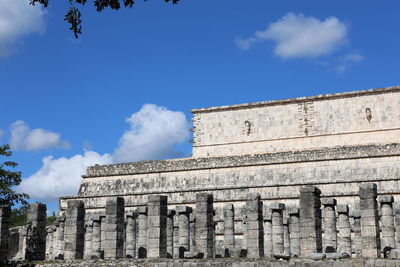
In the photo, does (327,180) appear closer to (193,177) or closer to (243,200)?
(243,200)

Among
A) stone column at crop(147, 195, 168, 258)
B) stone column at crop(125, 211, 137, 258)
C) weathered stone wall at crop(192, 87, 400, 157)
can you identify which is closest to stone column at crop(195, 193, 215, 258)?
stone column at crop(147, 195, 168, 258)

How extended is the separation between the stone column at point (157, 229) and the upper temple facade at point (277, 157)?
411 inches

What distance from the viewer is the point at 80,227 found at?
2080 centimetres

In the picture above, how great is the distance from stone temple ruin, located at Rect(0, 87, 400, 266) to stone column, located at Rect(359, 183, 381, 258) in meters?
0.03

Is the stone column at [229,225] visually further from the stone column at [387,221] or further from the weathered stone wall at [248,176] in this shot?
the weathered stone wall at [248,176]

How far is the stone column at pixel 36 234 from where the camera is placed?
2069cm

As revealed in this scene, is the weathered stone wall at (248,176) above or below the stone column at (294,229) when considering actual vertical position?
above

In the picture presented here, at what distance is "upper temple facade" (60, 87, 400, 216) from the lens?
28797 millimetres

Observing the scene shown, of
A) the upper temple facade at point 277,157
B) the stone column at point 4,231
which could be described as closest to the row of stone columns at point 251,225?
the stone column at point 4,231

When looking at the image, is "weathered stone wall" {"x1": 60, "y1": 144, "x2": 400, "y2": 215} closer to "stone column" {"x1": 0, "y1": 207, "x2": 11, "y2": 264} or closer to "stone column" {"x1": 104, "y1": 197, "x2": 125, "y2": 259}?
"stone column" {"x1": 104, "y1": 197, "x2": 125, "y2": 259}

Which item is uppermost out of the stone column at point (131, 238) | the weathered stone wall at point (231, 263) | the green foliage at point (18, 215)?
the green foliage at point (18, 215)

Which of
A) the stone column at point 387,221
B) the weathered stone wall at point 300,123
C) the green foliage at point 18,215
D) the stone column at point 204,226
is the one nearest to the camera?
the stone column at point 204,226

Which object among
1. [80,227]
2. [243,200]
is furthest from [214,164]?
[80,227]

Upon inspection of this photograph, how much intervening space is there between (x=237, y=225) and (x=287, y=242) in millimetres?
4348
